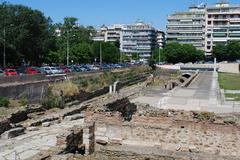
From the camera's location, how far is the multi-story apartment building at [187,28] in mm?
166000

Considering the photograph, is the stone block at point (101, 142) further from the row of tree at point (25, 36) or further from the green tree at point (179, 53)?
the green tree at point (179, 53)

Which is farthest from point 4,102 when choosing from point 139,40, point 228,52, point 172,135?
point 139,40

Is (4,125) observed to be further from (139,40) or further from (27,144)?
(139,40)

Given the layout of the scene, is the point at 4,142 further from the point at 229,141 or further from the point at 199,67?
the point at 199,67

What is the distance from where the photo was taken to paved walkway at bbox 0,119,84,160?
1519 centimetres

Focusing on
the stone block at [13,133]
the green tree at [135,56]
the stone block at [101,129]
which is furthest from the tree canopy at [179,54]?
the stone block at [101,129]

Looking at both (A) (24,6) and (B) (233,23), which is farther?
(B) (233,23)

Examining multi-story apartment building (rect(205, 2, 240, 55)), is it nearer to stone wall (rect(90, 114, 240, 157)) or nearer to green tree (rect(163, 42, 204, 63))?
green tree (rect(163, 42, 204, 63))

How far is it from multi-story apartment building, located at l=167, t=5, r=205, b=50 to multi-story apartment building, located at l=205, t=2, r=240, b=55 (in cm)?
509

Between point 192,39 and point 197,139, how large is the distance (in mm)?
154729

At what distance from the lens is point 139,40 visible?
7382 inches

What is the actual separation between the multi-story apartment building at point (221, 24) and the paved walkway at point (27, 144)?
139 metres

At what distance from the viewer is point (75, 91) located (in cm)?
3750

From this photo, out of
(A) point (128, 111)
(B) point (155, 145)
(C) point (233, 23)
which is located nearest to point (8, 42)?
(A) point (128, 111)
